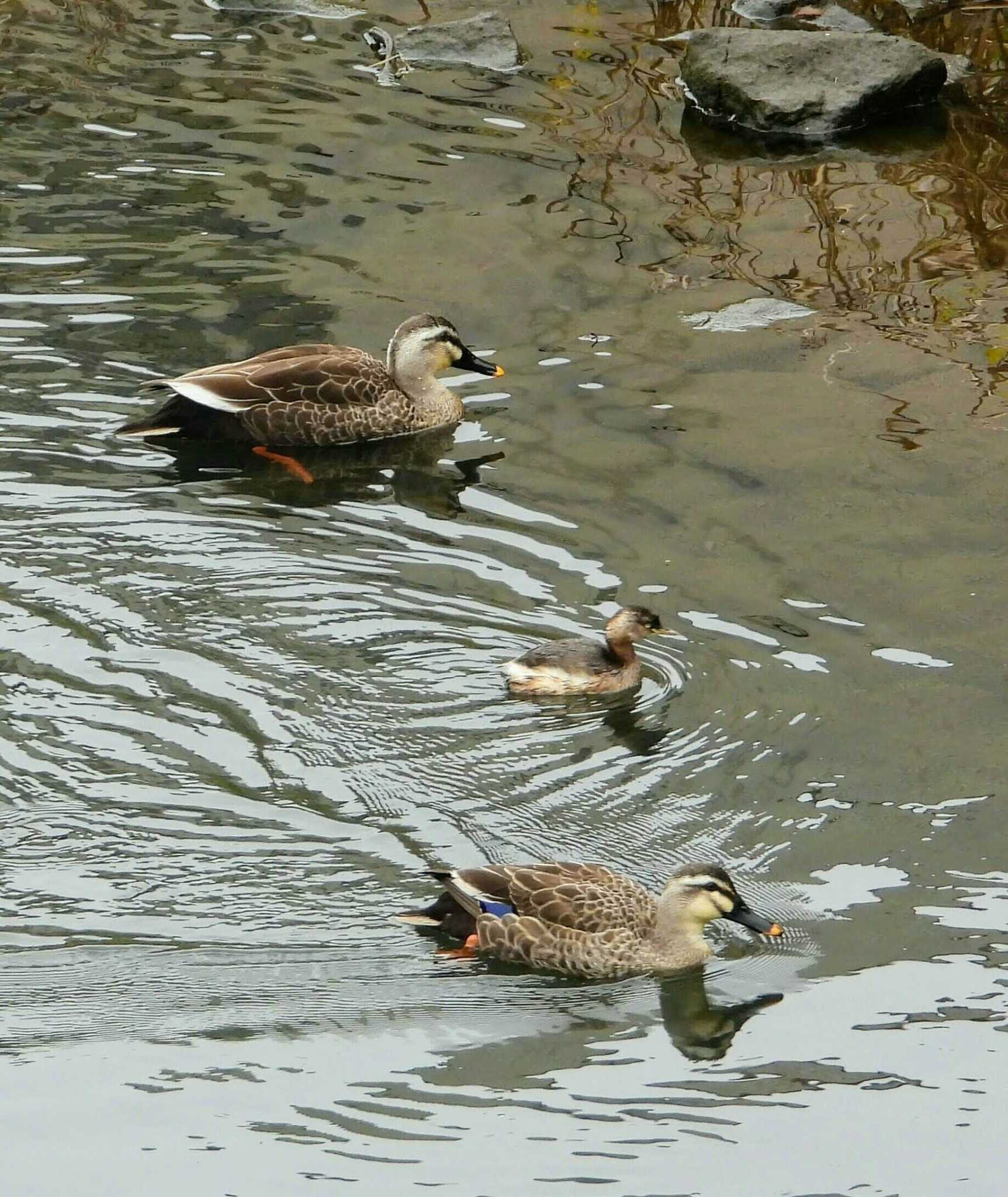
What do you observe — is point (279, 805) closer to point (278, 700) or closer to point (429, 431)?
point (278, 700)

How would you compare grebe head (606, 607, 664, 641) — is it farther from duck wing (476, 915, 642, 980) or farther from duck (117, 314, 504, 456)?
duck (117, 314, 504, 456)

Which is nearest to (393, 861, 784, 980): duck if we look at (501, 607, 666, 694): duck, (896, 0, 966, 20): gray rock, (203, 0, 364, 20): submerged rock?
(501, 607, 666, 694): duck

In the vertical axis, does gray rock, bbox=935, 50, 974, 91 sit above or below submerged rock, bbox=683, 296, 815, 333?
above

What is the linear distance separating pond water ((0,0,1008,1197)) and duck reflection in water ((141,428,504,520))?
0.04 meters

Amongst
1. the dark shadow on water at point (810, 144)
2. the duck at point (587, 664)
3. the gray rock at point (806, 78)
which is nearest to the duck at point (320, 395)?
the duck at point (587, 664)

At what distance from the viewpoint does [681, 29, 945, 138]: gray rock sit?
15195 millimetres

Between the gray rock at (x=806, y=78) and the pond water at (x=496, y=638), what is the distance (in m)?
0.30

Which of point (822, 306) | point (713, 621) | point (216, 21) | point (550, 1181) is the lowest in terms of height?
point (550, 1181)

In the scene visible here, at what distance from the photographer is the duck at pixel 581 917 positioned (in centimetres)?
707

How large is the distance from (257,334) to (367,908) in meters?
5.80

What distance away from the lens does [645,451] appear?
36.1ft

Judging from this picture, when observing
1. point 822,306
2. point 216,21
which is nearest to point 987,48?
point 822,306

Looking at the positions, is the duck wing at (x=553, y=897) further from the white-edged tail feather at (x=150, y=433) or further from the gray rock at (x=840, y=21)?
the gray rock at (x=840, y=21)

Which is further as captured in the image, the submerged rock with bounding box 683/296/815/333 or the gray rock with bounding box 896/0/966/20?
the gray rock with bounding box 896/0/966/20
